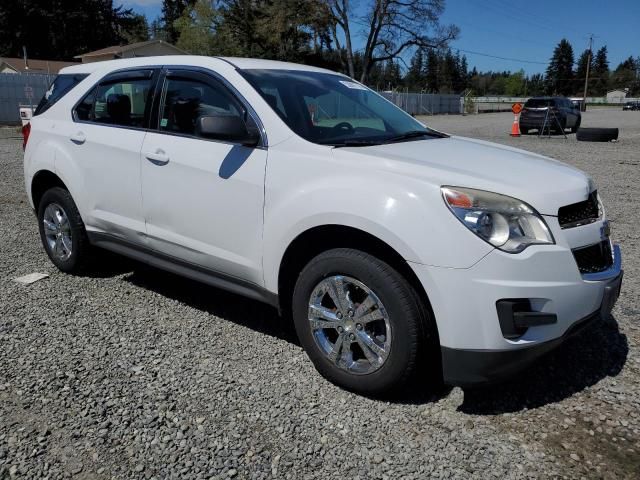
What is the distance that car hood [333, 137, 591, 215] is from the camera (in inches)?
110

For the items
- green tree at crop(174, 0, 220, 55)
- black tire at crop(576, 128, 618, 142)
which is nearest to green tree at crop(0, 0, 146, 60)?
green tree at crop(174, 0, 220, 55)

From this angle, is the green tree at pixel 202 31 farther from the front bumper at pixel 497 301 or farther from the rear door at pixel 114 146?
the front bumper at pixel 497 301

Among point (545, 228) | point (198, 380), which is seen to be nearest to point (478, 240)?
point (545, 228)

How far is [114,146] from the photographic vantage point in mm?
4273

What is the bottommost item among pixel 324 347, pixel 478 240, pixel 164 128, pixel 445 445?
pixel 445 445

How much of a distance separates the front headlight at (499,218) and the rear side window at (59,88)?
3.55m

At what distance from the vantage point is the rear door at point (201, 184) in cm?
345

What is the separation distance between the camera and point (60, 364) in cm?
353

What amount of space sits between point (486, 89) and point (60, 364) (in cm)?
15153

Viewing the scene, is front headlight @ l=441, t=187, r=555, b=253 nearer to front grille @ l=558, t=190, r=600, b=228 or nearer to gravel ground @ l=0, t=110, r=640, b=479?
front grille @ l=558, t=190, r=600, b=228

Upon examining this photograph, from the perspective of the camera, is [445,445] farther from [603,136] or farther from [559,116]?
[559,116]

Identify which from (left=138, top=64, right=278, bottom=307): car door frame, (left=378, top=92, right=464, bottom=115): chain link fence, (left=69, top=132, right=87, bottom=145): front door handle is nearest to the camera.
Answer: (left=138, top=64, right=278, bottom=307): car door frame

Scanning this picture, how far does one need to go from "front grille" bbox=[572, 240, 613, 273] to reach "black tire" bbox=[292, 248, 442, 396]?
2.56 ft

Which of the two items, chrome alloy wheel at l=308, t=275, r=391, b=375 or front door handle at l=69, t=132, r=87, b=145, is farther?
front door handle at l=69, t=132, r=87, b=145
